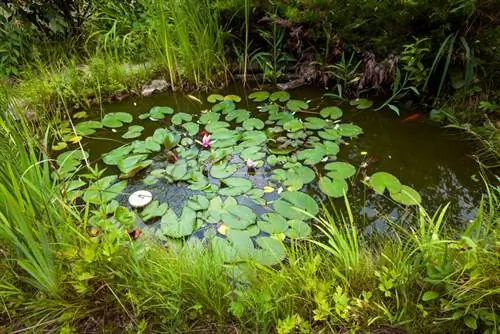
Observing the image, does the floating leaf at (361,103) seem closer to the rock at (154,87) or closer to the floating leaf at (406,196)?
the floating leaf at (406,196)

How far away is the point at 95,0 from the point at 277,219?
2857mm

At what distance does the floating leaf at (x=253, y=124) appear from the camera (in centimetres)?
276

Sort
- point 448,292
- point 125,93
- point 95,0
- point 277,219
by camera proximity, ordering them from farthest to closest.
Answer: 1. point 95,0
2. point 125,93
3. point 277,219
4. point 448,292

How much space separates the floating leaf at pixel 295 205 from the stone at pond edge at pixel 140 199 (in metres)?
0.68

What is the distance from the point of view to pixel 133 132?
283cm

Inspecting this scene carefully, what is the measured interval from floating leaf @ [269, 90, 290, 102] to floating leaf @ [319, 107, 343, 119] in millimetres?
327

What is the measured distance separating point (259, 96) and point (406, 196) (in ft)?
4.67

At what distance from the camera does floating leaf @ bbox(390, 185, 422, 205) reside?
2102 millimetres

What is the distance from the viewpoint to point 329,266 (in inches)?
64.2

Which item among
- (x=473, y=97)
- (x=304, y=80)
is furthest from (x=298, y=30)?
(x=473, y=97)

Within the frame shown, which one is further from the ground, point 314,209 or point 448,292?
point 448,292

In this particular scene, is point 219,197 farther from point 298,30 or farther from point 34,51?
point 34,51

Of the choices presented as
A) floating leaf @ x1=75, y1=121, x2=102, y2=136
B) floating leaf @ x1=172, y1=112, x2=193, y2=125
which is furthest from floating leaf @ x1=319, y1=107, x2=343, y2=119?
floating leaf @ x1=75, y1=121, x2=102, y2=136

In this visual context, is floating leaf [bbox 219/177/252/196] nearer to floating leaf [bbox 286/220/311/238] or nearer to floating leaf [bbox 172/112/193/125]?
floating leaf [bbox 286/220/311/238]
